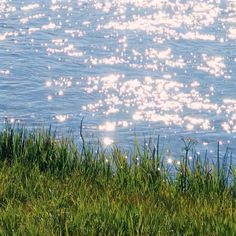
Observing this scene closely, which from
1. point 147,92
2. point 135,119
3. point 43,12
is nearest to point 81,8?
point 43,12

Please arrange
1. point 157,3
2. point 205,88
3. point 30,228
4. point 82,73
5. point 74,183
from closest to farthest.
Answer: point 30,228 < point 74,183 < point 205,88 < point 82,73 < point 157,3

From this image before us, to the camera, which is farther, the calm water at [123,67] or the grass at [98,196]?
the calm water at [123,67]

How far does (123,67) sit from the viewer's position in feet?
84.8

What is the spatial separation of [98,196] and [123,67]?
16623mm

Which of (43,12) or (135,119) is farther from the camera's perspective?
(43,12)

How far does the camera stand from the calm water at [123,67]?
20.4 metres

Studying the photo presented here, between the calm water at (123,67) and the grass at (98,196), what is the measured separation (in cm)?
679

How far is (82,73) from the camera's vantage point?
25094 millimetres

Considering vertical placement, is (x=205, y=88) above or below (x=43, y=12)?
below

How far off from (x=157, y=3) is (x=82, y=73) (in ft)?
34.4

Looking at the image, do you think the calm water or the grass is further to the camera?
the calm water

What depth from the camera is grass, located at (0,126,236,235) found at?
784 centimetres

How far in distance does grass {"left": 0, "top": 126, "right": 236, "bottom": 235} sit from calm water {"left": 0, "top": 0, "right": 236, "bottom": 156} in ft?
22.3

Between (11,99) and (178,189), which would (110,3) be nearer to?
(11,99)
